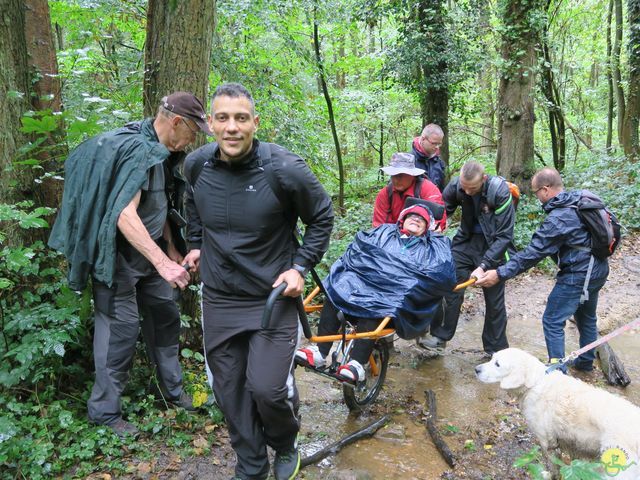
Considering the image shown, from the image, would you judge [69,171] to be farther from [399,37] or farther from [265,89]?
[399,37]

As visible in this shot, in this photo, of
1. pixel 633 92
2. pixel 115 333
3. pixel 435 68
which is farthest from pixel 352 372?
A: pixel 633 92

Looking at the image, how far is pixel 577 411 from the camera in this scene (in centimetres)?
307

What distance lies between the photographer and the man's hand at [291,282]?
9.17 ft

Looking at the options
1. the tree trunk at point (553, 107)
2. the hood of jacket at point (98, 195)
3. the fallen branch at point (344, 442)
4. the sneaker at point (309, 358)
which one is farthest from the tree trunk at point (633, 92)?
the hood of jacket at point (98, 195)

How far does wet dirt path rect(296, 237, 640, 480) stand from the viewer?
362 cm

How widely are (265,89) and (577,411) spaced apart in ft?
24.9

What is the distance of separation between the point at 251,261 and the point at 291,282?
11.3 inches

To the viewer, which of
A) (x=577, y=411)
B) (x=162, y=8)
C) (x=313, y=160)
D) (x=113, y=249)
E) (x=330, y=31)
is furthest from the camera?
(x=330, y=31)

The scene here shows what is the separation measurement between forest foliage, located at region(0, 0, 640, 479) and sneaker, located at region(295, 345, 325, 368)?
84cm

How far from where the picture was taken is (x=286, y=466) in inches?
123

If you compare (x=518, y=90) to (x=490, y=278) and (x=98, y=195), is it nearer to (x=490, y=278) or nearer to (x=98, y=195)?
(x=490, y=278)

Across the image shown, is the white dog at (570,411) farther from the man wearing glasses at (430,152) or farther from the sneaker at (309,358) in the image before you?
the man wearing glasses at (430,152)

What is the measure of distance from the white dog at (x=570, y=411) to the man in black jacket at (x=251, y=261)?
1.60 metres

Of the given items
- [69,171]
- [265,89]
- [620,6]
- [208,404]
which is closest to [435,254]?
[208,404]
